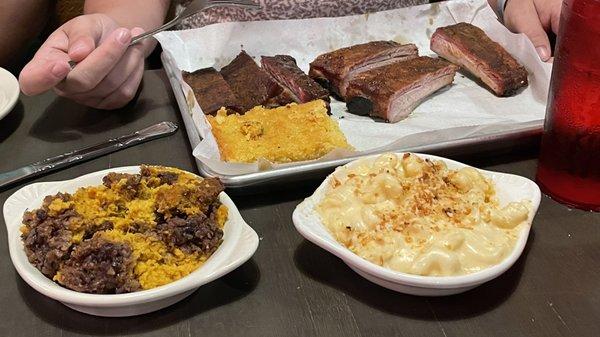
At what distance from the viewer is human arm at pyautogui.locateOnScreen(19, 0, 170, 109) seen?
1656 mm

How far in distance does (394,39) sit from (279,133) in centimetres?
87

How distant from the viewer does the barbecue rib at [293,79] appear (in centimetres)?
188

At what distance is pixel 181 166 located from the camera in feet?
5.35

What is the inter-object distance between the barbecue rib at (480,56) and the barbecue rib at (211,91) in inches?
30.8

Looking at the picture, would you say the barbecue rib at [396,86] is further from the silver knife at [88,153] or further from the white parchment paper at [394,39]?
the silver knife at [88,153]

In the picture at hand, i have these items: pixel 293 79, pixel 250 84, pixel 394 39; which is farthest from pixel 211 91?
pixel 394 39

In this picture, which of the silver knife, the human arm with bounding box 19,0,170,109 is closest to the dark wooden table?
the silver knife

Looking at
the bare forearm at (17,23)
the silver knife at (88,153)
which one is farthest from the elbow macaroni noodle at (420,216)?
the bare forearm at (17,23)

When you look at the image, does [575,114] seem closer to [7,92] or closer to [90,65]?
[90,65]

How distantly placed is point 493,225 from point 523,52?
1075mm

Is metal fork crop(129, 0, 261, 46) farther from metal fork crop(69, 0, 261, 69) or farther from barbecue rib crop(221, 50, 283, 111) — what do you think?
barbecue rib crop(221, 50, 283, 111)

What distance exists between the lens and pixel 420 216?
1.22 meters

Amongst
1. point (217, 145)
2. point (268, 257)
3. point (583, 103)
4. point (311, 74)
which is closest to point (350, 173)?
point (268, 257)

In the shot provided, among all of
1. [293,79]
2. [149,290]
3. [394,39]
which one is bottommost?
[394,39]
